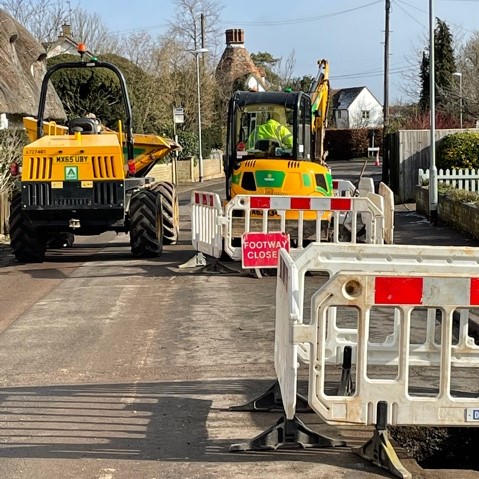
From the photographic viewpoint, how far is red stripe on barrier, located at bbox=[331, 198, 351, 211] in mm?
13336

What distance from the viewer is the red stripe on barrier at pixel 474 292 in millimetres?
5512

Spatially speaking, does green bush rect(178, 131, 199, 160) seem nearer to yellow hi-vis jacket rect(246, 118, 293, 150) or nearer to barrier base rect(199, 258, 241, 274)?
yellow hi-vis jacket rect(246, 118, 293, 150)

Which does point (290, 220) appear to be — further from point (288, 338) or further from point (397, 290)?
point (397, 290)

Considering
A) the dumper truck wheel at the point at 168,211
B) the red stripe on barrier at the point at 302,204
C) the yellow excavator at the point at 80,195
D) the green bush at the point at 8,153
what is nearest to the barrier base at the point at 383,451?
the red stripe on barrier at the point at 302,204

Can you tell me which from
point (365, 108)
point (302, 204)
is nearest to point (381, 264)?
point (302, 204)

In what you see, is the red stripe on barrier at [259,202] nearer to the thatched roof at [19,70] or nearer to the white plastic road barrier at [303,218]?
the white plastic road barrier at [303,218]

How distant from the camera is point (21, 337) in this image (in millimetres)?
9555

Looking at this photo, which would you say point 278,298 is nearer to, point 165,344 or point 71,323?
point 165,344

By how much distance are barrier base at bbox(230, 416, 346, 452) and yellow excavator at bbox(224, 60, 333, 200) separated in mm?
9363

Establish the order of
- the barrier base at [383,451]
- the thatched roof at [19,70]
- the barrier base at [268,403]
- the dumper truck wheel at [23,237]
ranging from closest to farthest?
the barrier base at [383,451] → the barrier base at [268,403] → the dumper truck wheel at [23,237] → the thatched roof at [19,70]

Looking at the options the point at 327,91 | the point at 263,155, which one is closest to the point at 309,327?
the point at 263,155

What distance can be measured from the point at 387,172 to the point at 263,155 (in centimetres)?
1689

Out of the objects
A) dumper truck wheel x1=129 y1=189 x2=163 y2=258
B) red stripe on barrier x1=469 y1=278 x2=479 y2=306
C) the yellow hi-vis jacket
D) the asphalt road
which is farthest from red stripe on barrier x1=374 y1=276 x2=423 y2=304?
the yellow hi-vis jacket

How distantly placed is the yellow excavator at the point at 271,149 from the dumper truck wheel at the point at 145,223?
4.56ft
